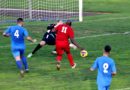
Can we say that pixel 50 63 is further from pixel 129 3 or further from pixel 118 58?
pixel 129 3

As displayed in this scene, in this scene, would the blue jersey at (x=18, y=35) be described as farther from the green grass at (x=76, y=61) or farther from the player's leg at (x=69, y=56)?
the player's leg at (x=69, y=56)

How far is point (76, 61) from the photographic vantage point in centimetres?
2480

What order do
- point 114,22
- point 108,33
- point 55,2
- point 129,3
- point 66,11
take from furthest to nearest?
point 129,3 → point 55,2 → point 66,11 → point 114,22 → point 108,33

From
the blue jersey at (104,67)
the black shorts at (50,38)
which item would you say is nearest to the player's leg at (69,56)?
the black shorts at (50,38)

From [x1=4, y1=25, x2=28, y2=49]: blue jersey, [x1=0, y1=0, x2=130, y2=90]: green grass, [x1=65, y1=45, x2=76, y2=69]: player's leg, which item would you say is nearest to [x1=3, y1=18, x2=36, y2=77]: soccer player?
[x1=4, y1=25, x2=28, y2=49]: blue jersey

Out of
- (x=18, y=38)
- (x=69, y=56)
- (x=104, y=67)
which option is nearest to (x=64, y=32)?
(x=69, y=56)

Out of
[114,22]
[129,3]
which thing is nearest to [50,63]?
[114,22]

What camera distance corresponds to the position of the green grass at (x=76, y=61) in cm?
2002

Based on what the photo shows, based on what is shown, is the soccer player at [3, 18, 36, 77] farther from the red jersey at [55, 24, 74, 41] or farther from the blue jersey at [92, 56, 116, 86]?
the blue jersey at [92, 56, 116, 86]

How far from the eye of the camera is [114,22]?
39500mm

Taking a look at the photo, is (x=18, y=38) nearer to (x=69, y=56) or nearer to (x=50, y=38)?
(x=69, y=56)

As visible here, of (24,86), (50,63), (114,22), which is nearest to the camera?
(24,86)

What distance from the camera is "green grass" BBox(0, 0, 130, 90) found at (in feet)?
65.7

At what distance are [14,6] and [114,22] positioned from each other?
862 cm
